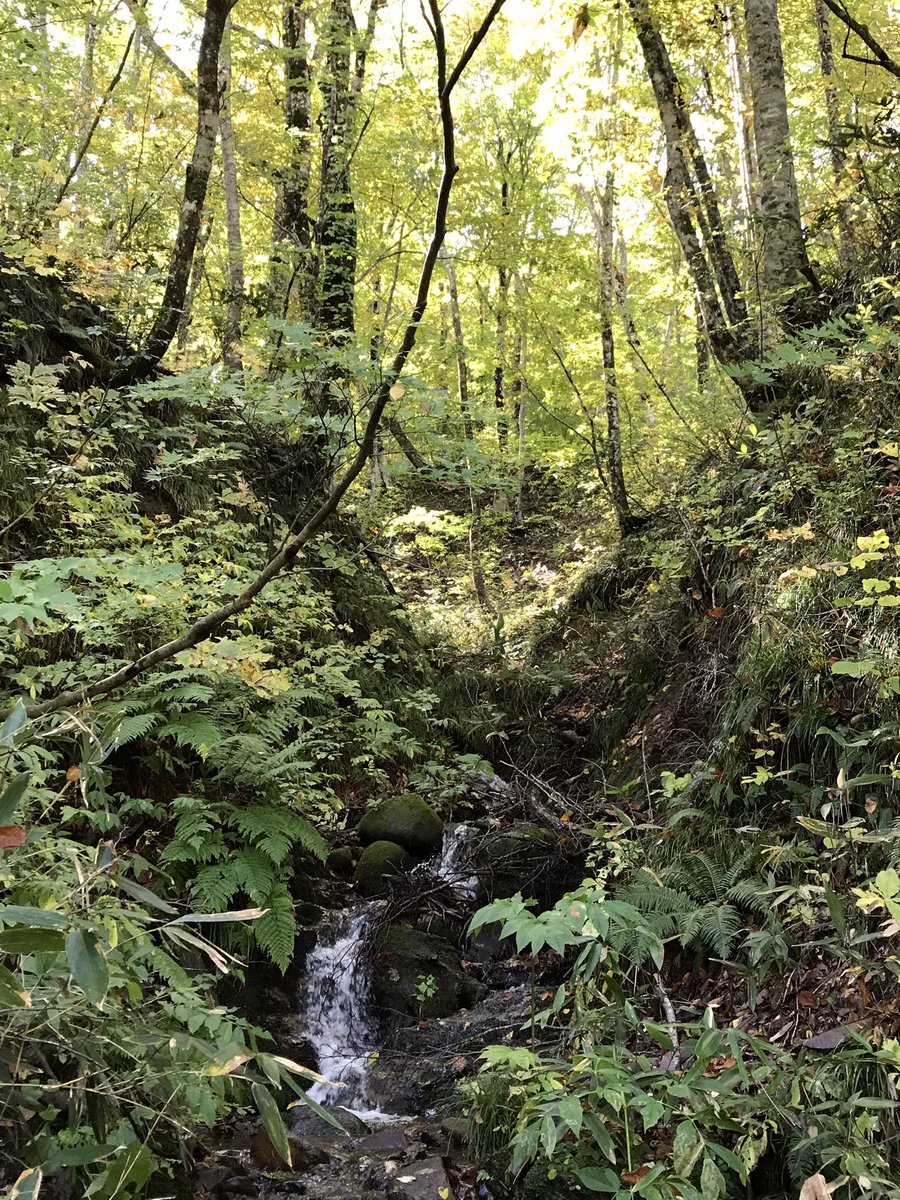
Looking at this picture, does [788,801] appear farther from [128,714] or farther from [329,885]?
[128,714]

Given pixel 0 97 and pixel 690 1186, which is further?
pixel 0 97

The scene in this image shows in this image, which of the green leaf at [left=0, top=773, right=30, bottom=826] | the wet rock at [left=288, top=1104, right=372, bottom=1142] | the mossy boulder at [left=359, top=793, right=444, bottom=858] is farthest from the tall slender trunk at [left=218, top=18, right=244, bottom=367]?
the green leaf at [left=0, top=773, right=30, bottom=826]

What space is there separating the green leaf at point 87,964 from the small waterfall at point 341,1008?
4.06m

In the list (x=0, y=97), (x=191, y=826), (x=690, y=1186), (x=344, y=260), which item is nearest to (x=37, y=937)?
(x=690, y=1186)

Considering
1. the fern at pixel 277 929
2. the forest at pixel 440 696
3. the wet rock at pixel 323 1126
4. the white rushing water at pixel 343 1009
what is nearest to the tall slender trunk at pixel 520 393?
the forest at pixel 440 696

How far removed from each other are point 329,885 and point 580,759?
2.68 meters

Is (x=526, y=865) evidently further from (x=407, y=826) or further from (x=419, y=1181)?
(x=419, y=1181)

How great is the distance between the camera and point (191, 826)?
466 centimetres

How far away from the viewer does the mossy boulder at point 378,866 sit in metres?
5.79

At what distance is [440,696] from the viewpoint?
828cm

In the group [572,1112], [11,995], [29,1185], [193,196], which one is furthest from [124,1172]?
[193,196]

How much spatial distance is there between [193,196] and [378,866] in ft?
20.1

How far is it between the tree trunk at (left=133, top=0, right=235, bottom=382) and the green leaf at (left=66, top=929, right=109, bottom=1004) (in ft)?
20.8

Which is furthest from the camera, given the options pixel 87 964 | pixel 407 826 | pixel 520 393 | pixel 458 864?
pixel 520 393
